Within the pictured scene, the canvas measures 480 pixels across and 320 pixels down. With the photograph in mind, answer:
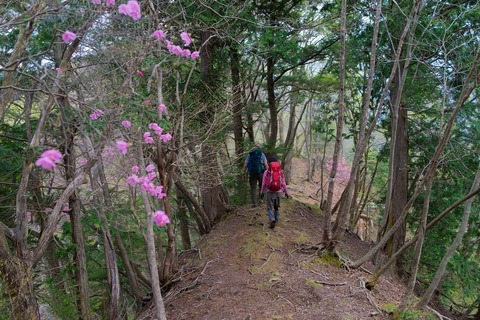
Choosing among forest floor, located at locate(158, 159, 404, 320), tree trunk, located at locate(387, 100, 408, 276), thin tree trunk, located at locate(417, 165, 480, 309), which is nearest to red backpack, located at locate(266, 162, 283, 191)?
forest floor, located at locate(158, 159, 404, 320)

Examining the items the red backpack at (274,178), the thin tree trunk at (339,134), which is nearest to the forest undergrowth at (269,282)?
the thin tree trunk at (339,134)

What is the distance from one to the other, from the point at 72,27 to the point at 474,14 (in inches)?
296

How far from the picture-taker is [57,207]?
4688 millimetres

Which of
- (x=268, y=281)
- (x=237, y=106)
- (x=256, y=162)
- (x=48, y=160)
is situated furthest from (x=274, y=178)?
(x=48, y=160)

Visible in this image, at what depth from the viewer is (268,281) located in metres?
5.61

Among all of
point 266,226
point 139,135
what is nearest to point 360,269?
point 266,226

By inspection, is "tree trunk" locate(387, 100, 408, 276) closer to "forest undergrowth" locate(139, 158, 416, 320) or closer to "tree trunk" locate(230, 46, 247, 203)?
"forest undergrowth" locate(139, 158, 416, 320)

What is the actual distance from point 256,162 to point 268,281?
349cm

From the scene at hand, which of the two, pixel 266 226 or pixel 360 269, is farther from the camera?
pixel 266 226

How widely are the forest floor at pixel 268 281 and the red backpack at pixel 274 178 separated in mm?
1083

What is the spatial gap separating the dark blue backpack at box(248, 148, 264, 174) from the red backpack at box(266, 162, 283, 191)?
1.24 metres

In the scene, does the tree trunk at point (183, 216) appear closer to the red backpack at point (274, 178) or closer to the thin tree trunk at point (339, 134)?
the red backpack at point (274, 178)

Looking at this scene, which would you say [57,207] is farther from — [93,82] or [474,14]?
[474,14]

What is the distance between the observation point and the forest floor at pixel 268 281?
16.1 feet
